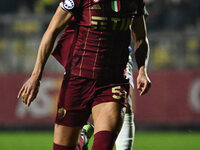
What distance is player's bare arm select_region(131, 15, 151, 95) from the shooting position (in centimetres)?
559

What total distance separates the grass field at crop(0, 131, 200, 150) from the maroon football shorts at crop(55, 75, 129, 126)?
5.15 m

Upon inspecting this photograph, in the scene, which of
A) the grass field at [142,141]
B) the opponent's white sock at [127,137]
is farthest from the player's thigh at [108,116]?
the grass field at [142,141]

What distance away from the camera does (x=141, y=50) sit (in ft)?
19.0

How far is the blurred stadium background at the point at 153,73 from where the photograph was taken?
14070 mm

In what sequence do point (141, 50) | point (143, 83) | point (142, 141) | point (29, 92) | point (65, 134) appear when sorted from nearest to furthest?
point (29, 92) → point (65, 134) → point (143, 83) → point (141, 50) → point (142, 141)

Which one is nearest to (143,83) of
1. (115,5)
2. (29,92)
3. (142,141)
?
(115,5)

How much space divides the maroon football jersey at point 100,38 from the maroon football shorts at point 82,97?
7cm

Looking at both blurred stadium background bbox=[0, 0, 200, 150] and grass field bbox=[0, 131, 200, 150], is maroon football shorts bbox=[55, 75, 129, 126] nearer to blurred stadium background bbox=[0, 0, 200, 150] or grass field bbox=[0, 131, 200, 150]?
grass field bbox=[0, 131, 200, 150]

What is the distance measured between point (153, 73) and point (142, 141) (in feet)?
9.51

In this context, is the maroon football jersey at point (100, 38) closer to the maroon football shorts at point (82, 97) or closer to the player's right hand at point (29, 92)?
the maroon football shorts at point (82, 97)

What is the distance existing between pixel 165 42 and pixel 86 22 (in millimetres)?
8911

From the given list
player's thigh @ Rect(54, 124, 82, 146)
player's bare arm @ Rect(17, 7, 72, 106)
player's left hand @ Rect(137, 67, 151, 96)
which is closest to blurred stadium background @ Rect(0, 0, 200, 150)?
player's left hand @ Rect(137, 67, 151, 96)

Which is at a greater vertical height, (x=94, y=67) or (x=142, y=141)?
(x=94, y=67)

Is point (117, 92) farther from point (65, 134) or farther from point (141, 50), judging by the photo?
point (141, 50)
